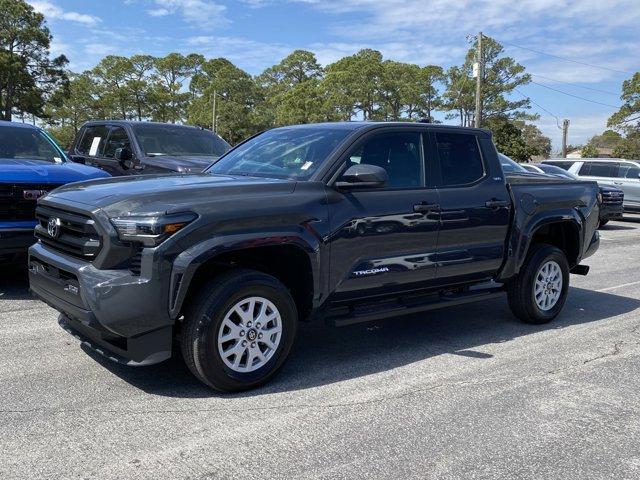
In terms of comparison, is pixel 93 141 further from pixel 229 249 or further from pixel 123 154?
pixel 229 249

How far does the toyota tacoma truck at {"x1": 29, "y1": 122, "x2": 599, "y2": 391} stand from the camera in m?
3.77

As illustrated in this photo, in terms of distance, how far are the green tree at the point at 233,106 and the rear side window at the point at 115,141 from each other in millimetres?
49240

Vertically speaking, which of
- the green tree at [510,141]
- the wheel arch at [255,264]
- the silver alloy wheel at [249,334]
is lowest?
the silver alloy wheel at [249,334]

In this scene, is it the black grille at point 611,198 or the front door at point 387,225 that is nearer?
the front door at point 387,225

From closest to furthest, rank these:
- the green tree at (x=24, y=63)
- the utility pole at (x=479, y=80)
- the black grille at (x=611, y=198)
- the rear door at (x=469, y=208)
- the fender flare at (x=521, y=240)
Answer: the rear door at (x=469, y=208)
the fender flare at (x=521, y=240)
the black grille at (x=611, y=198)
the utility pole at (x=479, y=80)
the green tree at (x=24, y=63)

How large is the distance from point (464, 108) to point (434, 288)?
50.4 metres

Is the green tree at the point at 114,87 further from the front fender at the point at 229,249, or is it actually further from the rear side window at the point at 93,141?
the front fender at the point at 229,249

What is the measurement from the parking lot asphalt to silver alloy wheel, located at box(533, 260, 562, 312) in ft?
1.34

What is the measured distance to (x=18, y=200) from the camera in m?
6.20

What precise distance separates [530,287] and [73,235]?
4116 mm

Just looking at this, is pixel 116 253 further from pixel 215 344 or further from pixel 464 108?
pixel 464 108

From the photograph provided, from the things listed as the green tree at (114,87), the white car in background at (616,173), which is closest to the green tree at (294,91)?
the green tree at (114,87)

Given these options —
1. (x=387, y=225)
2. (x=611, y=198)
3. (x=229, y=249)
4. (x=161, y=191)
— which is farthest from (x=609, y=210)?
(x=161, y=191)

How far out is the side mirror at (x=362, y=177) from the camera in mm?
4441
